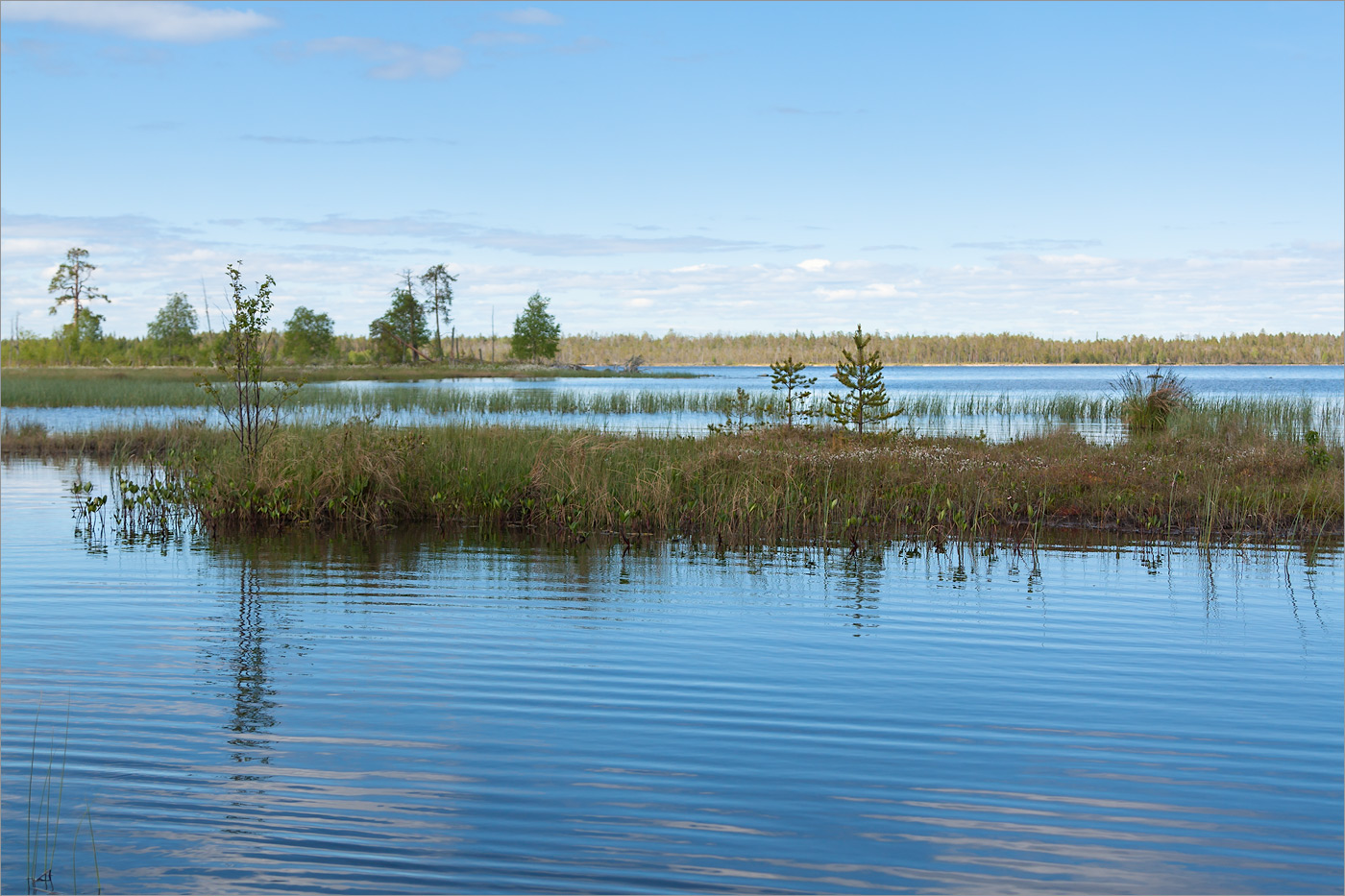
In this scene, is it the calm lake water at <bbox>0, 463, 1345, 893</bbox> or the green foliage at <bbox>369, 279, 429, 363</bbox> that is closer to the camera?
the calm lake water at <bbox>0, 463, 1345, 893</bbox>

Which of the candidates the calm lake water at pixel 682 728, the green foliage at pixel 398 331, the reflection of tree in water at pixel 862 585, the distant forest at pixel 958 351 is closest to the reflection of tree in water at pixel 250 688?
the calm lake water at pixel 682 728

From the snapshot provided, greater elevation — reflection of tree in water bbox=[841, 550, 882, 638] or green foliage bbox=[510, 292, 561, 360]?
green foliage bbox=[510, 292, 561, 360]

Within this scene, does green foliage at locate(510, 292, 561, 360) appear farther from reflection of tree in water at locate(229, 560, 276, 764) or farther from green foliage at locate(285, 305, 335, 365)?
reflection of tree in water at locate(229, 560, 276, 764)

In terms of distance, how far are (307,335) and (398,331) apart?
7865mm

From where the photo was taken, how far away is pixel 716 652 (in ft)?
26.6

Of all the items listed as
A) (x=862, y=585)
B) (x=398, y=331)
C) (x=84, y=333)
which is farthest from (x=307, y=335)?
(x=862, y=585)

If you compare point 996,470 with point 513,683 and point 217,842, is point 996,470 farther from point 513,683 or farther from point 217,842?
point 217,842

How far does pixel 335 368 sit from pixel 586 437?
6970 centimetres

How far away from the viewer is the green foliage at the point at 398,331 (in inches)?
3582

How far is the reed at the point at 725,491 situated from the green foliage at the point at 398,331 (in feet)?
253

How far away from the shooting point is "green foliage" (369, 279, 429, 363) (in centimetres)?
9098

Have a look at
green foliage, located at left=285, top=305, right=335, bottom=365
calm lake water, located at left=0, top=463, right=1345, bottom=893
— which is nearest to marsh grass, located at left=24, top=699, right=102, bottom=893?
calm lake water, located at left=0, top=463, right=1345, bottom=893

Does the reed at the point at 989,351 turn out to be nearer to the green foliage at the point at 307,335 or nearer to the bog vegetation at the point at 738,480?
the green foliage at the point at 307,335

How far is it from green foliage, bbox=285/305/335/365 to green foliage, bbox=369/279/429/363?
4604mm
